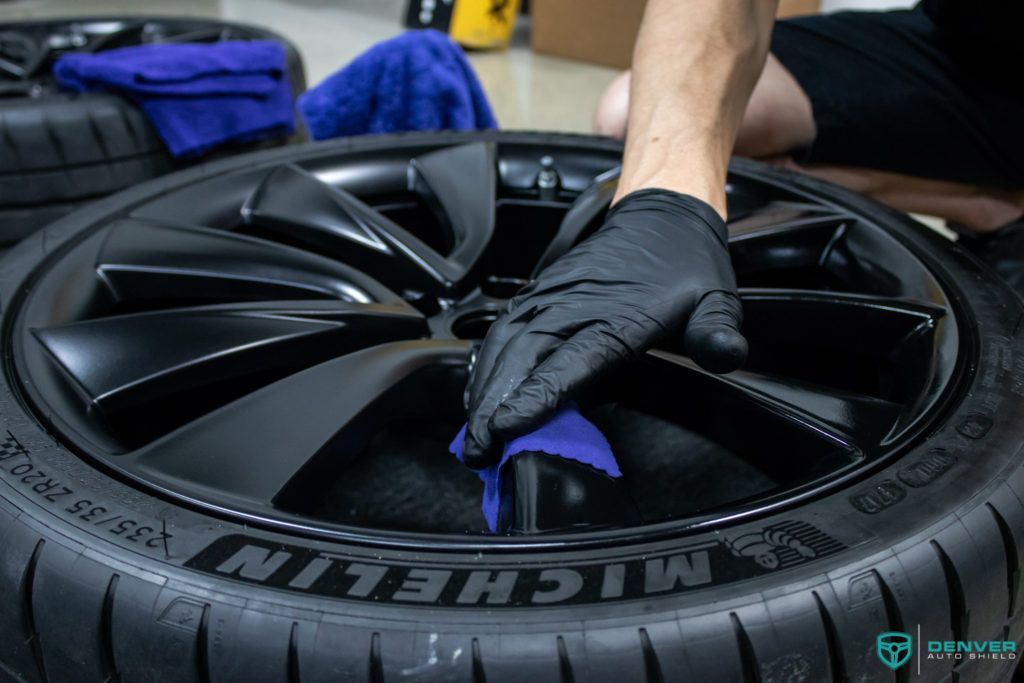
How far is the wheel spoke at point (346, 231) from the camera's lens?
37.1 inches

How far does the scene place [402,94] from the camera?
1.82 m

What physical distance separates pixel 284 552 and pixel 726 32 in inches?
33.7

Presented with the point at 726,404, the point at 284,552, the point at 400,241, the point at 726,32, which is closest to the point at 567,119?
the point at 726,32

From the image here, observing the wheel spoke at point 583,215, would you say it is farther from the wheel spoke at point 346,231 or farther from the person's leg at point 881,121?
the person's leg at point 881,121

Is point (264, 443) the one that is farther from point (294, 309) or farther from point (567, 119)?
point (567, 119)

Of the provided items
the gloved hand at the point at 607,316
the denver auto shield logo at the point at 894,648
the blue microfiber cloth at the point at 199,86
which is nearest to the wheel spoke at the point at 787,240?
the gloved hand at the point at 607,316

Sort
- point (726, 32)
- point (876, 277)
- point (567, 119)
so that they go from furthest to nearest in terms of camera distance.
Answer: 1. point (567, 119)
2. point (726, 32)
3. point (876, 277)

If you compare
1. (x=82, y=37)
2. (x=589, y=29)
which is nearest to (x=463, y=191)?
(x=82, y=37)

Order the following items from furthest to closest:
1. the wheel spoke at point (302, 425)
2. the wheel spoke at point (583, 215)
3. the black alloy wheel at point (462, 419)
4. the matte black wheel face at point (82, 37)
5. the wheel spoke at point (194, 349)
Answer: the matte black wheel face at point (82, 37) < the wheel spoke at point (583, 215) < the wheel spoke at point (194, 349) < the wheel spoke at point (302, 425) < the black alloy wheel at point (462, 419)

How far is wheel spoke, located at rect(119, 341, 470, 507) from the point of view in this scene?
0.61m

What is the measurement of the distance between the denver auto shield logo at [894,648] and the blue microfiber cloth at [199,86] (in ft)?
4.24

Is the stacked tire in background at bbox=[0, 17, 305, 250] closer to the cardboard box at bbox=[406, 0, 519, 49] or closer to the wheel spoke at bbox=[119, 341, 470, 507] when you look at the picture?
the wheel spoke at bbox=[119, 341, 470, 507]

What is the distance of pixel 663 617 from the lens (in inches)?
18.6

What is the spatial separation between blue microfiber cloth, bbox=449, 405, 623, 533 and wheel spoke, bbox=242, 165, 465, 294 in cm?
32
